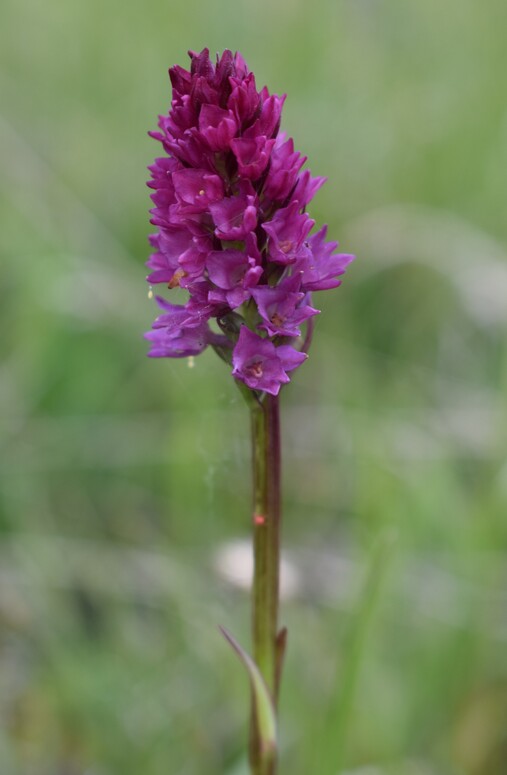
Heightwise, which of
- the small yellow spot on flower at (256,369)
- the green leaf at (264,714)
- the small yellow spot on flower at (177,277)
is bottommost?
the green leaf at (264,714)

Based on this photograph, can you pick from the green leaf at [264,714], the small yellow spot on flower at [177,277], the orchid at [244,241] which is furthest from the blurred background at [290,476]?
the small yellow spot on flower at [177,277]

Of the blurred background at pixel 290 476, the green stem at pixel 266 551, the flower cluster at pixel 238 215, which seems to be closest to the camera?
the flower cluster at pixel 238 215

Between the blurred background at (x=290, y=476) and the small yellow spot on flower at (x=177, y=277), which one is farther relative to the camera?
the blurred background at (x=290, y=476)

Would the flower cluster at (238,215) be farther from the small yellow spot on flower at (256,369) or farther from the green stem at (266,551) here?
the green stem at (266,551)

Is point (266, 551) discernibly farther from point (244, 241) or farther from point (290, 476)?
point (290, 476)

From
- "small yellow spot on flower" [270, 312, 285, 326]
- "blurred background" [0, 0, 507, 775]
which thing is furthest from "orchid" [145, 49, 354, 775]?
"blurred background" [0, 0, 507, 775]

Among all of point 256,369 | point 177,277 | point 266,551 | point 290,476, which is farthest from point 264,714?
point 290,476

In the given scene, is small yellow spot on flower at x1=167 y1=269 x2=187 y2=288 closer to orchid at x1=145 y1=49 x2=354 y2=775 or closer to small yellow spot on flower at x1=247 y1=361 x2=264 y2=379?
orchid at x1=145 y1=49 x2=354 y2=775
